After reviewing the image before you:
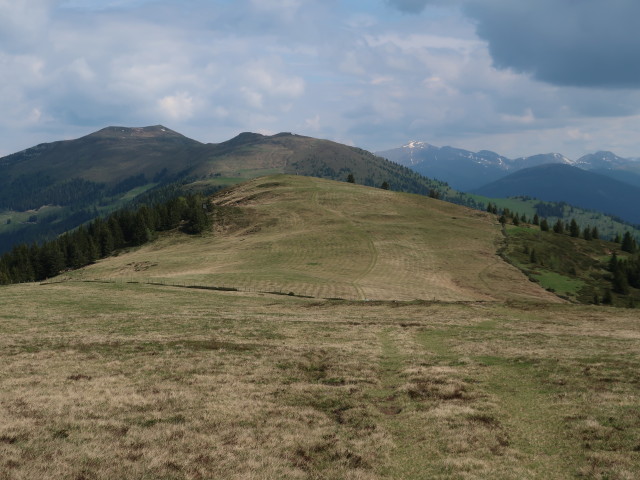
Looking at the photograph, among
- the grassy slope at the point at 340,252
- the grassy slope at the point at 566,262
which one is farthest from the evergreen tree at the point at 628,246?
the grassy slope at the point at 340,252

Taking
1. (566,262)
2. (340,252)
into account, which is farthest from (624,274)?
(340,252)

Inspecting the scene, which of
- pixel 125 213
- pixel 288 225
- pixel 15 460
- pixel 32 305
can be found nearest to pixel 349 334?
pixel 15 460

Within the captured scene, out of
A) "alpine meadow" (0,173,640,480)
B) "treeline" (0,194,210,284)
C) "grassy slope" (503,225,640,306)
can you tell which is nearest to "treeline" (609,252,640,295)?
"grassy slope" (503,225,640,306)

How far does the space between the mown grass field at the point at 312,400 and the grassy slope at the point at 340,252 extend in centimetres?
3407

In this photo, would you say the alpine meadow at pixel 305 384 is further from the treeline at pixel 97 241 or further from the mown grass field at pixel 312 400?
the treeline at pixel 97 241

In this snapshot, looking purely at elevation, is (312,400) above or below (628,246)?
above

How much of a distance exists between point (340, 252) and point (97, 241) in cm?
8356

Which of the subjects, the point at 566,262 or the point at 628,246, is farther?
the point at 628,246

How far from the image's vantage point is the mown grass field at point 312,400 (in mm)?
14336

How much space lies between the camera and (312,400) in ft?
68.9

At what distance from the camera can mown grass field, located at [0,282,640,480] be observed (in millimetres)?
14336

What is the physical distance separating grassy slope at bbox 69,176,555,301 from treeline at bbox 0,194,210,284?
9.43 m

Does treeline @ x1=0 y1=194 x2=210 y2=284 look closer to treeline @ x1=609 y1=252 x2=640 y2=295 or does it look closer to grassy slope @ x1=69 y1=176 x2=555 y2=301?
grassy slope @ x1=69 y1=176 x2=555 y2=301

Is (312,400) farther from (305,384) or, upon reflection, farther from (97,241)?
(97,241)
